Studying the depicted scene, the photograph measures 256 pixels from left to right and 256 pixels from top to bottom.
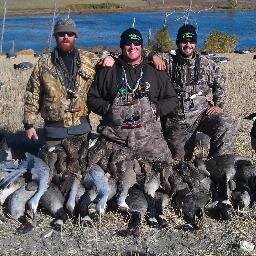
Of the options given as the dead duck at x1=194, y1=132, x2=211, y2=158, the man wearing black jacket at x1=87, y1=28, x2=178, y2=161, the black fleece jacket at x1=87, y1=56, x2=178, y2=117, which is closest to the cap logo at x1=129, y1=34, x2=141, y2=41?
the man wearing black jacket at x1=87, y1=28, x2=178, y2=161

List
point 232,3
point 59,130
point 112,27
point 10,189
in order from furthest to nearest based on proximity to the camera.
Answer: point 232,3
point 112,27
point 59,130
point 10,189

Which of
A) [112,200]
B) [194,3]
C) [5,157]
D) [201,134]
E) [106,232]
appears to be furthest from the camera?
[194,3]

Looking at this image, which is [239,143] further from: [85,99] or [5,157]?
[5,157]

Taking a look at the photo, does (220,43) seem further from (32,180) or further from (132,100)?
(32,180)

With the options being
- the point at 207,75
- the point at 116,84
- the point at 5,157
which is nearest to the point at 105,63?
the point at 116,84

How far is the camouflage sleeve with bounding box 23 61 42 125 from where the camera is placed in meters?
5.89

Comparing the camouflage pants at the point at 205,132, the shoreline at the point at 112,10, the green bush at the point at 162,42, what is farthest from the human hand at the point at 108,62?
the shoreline at the point at 112,10

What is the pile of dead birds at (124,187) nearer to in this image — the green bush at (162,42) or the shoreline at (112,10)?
the green bush at (162,42)

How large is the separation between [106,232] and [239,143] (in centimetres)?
286

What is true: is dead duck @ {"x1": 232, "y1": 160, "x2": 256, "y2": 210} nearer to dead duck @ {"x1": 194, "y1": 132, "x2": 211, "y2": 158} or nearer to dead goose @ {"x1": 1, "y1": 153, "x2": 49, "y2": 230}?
dead duck @ {"x1": 194, "y1": 132, "x2": 211, "y2": 158}

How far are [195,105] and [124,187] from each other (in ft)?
4.82

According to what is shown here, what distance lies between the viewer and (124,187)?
525 centimetres

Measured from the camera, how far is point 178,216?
5145 mm

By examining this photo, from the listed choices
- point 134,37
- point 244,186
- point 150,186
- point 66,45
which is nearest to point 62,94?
point 66,45
